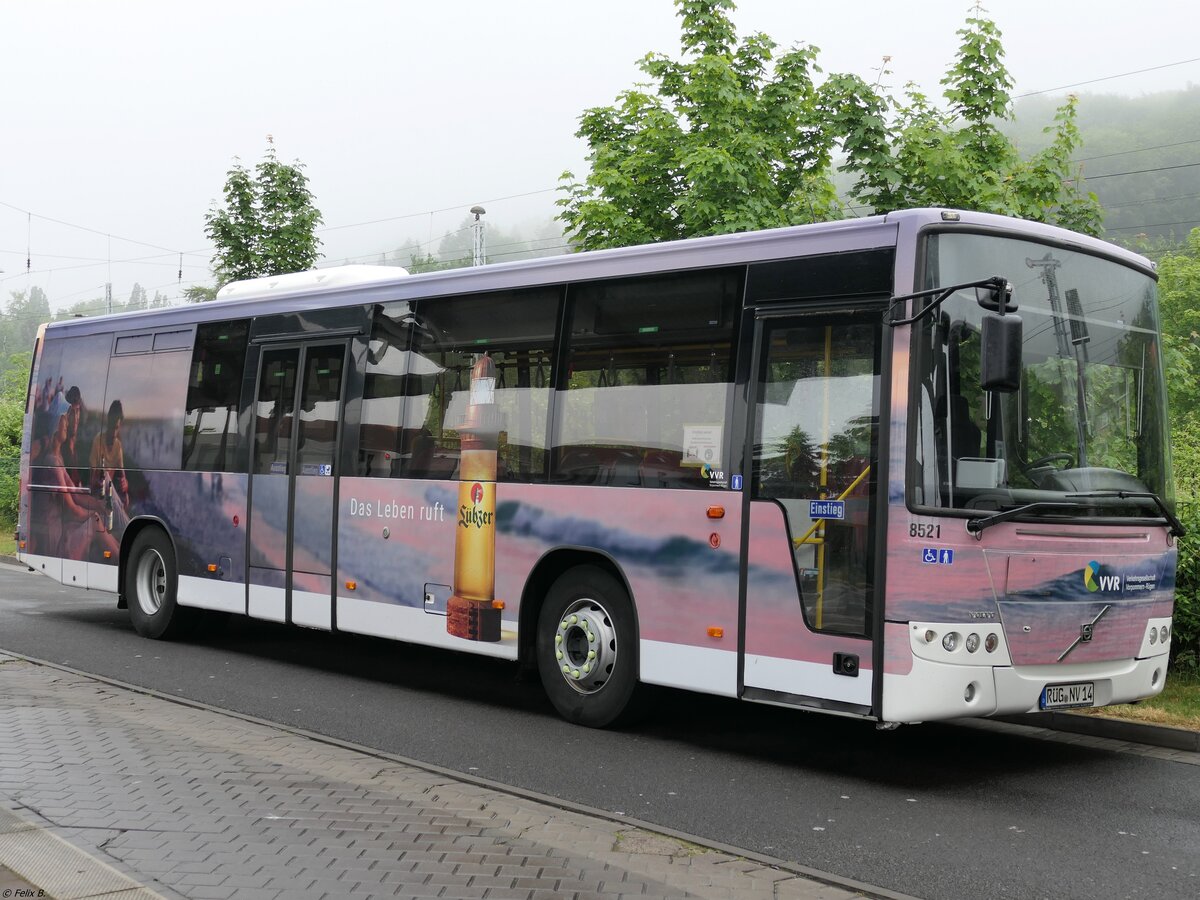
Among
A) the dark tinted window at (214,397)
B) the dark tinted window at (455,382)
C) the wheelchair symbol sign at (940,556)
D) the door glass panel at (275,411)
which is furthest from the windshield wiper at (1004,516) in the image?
the dark tinted window at (214,397)

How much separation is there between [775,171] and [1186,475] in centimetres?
680

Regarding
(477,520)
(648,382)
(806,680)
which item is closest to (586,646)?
(477,520)

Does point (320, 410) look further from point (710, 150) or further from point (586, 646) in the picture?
point (710, 150)

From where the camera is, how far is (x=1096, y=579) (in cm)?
772

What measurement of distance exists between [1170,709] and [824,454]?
3.41 m

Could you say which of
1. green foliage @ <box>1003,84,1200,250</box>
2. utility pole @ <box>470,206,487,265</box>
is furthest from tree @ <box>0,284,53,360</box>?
utility pole @ <box>470,206,487,265</box>

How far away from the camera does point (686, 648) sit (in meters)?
8.46

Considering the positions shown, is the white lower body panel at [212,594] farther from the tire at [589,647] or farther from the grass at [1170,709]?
the grass at [1170,709]

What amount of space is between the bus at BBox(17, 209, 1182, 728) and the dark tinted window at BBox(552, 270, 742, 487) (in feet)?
0.07

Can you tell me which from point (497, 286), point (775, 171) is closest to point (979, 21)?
point (775, 171)

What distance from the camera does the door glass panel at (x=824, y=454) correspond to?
7562 millimetres

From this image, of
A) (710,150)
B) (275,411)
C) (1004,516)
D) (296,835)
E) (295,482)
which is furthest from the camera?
(710,150)

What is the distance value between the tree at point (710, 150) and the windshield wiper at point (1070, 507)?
790 centimetres

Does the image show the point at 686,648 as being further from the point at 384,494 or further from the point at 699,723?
the point at 384,494
